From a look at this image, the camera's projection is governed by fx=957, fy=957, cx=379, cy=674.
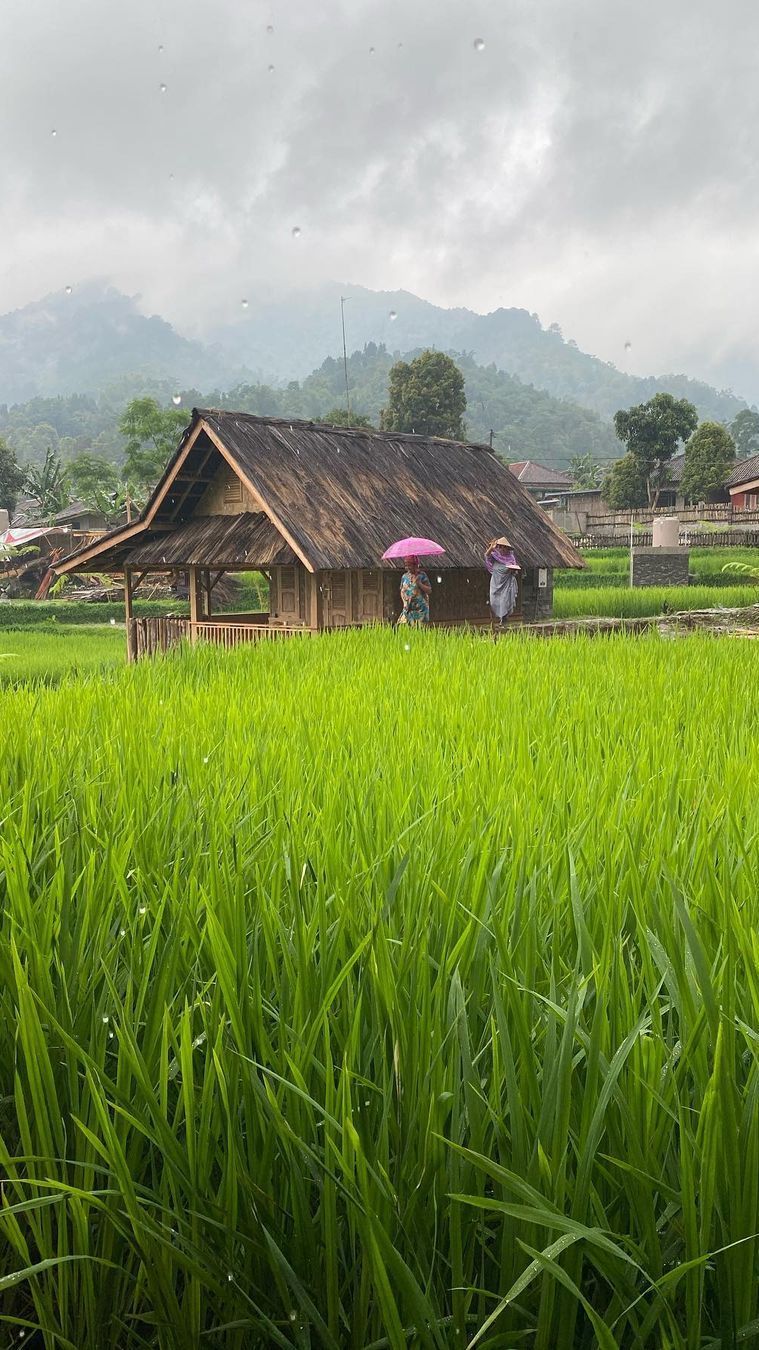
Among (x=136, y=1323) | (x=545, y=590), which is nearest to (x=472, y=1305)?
(x=136, y=1323)

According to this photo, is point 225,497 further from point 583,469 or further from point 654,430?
point 583,469

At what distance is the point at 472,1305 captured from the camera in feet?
3.00

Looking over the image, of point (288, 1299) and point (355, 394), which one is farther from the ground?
point (355, 394)

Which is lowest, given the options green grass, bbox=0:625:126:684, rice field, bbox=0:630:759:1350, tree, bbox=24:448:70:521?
green grass, bbox=0:625:126:684

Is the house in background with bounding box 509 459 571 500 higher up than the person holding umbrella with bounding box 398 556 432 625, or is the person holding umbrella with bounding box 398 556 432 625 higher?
the house in background with bounding box 509 459 571 500

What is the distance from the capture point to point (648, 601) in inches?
690

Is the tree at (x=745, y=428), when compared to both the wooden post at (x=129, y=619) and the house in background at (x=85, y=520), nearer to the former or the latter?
the house in background at (x=85, y=520)

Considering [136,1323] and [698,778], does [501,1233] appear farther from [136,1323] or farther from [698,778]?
[698,778]

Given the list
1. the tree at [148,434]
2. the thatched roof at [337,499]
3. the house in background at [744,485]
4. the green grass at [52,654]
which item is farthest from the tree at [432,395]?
the thatched roof at [337,499]

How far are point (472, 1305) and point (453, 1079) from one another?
0.67 feet

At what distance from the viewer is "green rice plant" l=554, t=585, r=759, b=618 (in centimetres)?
1742

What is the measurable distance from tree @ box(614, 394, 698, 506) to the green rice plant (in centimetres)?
2080

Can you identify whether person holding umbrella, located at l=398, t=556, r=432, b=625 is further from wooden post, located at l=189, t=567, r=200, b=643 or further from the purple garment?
wooden post, located at l=189, t=567, r=200, b=643

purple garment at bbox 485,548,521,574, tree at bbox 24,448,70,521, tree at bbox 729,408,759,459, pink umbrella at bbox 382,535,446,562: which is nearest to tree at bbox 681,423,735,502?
purple garment at bbox 485,548,521,574
